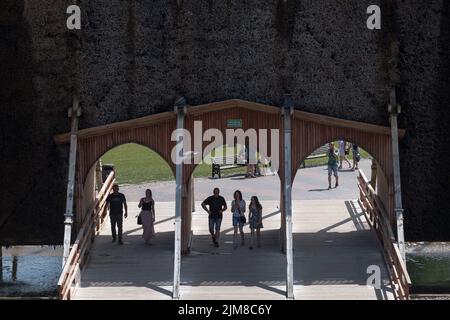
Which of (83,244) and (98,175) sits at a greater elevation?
(98,175)

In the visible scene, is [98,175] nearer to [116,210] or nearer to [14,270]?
[14,270]

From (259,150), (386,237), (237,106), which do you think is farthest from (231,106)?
(386,237)

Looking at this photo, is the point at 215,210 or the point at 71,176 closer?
the point at 71,176

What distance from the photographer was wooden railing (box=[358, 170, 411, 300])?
22.3 m

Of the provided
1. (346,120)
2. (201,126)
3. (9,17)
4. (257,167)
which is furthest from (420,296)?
(257,167)

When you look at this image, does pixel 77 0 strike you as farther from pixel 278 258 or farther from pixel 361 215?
pixel 361 215

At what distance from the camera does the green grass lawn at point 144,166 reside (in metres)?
38.2

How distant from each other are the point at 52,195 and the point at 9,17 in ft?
13.6

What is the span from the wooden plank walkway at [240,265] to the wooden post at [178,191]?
0.32 m

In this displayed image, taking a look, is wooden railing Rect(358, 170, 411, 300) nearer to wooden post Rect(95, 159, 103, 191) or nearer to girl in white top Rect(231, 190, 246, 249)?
girl in white top Rect(231, 190, 246, 249)

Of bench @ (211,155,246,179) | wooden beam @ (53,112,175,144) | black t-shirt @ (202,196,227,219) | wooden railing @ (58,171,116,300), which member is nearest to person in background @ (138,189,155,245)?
wooden railing @ (58,171,116,300)

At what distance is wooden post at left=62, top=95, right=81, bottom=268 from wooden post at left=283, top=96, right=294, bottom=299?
460cm

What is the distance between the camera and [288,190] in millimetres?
24266

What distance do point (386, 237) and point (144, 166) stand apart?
1773 cm
